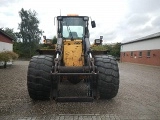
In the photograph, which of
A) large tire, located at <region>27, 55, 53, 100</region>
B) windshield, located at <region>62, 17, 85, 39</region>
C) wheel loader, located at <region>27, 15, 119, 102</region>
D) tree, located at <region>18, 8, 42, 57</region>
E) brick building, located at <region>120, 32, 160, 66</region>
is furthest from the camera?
tree, located at <region>18, 8, 42, 57</region>

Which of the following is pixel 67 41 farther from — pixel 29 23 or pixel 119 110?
pixel 29 23

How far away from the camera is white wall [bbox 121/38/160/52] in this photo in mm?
30066

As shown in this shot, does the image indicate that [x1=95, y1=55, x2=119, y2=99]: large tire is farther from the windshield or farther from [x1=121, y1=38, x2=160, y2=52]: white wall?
[x1=121, y1=38, x2=160, y2=52]: white wall

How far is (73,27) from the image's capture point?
8.63 meters

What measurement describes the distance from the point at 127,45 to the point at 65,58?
38.1m

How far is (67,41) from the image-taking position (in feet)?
26.9

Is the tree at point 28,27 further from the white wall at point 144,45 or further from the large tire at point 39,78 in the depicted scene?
the large tire at point 39,78

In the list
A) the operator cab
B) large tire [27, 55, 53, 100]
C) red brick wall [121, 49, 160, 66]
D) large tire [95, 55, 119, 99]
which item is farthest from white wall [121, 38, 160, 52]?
large tire [27, 55, 53, 100]

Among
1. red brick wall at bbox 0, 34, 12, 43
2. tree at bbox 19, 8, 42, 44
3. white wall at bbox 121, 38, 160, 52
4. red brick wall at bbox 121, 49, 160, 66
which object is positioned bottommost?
red brick wall at bbox 121, 49, 160, 66

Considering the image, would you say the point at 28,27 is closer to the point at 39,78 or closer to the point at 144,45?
the point at 144,45

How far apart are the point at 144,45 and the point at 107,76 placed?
29.5 metres

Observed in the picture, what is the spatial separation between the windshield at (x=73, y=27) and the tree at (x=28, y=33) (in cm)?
4643

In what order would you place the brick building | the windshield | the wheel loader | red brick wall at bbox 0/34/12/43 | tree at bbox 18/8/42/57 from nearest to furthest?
1. the wheel loader
2. the windshield
3. red brick wall at bbox 0/34/12/43
4. the brick building
5. tree at bbox 18/8/42/57

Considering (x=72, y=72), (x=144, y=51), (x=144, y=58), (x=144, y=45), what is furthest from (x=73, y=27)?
(x=144, y=45)
